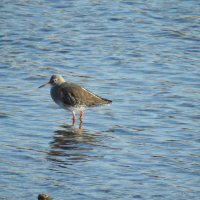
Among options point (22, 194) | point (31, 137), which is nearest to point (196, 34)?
point (31, 137)

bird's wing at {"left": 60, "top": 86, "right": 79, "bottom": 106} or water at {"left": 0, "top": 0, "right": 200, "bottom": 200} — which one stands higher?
bird's wing at {"left": 60, "top": 86, "right": 79, "bottom": 106}

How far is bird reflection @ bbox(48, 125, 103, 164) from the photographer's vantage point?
14.2 metres

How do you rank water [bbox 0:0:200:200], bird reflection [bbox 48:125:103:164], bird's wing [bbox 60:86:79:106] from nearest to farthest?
water [bbox 0:0:200:200]
bird reflection [bbox 48:125:103:164]
bird's wing [bbox 60:86:79:106]

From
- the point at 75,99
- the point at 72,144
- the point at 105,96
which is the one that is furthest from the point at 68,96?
the point at 72,144

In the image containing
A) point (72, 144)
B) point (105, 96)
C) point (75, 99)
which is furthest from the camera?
point (105, 96)

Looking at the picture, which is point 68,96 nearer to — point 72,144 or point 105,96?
point 105,96

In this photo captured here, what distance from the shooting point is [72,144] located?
1527 centimetres

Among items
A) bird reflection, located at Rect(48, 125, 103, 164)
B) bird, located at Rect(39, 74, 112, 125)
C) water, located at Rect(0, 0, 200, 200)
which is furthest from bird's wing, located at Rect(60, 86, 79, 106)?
bird reflection, located at Rect(48, 125, 103, 164)

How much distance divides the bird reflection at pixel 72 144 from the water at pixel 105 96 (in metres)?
0.02

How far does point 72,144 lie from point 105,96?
364 cm

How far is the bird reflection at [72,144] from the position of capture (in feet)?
46.5

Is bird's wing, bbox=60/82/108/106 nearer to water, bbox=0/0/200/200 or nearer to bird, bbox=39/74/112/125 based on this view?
bird, bbox=39/74/112/125

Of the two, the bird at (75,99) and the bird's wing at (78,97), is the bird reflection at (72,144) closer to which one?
the bird at (75,99)

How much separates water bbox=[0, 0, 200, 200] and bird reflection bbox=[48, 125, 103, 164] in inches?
0.8
